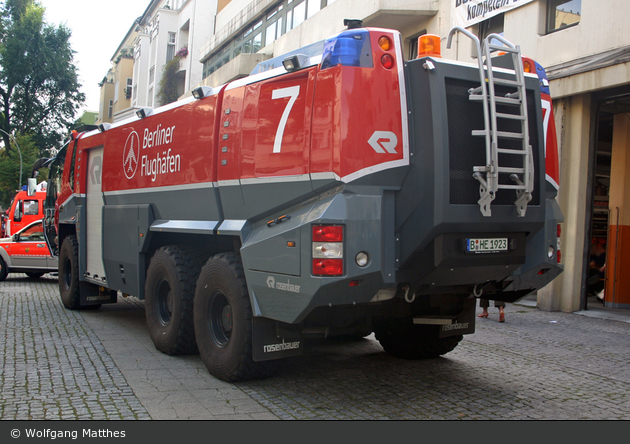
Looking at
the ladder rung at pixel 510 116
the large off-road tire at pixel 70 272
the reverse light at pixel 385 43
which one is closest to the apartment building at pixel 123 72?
the large off-road tire at pixel 70 272

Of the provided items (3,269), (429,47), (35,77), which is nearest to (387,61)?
(429,47)

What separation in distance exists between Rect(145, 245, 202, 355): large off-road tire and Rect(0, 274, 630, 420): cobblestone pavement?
21 centimetres

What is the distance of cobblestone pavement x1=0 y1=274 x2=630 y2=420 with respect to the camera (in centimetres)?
468

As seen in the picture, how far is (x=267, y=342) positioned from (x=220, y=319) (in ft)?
2.67

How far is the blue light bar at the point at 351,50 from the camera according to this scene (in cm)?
436

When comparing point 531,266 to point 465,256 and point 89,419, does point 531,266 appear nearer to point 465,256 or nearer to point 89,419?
point 465,256

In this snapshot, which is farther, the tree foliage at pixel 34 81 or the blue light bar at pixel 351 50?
the tree foliage at pixel 34 81

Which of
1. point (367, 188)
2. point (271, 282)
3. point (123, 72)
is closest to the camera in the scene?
point (367, 188)

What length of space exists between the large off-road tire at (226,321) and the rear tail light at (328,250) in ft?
3.41

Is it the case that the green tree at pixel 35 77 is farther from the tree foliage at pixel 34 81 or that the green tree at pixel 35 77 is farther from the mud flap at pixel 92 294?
the mud flap at pixel 92 294

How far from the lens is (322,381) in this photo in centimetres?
559

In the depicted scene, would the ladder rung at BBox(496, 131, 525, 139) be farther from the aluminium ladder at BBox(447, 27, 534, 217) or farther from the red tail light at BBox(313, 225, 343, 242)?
the red tail light at BBox(313, 225, 343, 242)

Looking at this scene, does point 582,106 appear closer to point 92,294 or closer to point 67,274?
point 92,294

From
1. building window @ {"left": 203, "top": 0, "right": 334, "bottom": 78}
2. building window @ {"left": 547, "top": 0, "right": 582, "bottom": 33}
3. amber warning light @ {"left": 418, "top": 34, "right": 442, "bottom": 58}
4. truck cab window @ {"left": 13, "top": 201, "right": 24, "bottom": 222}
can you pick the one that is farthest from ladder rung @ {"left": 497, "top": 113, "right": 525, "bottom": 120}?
truck cab window @ {"left": 13, "top": 201, "right": 24, "bottom": 222}
